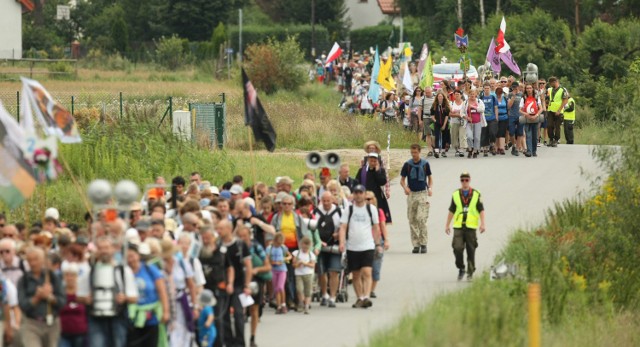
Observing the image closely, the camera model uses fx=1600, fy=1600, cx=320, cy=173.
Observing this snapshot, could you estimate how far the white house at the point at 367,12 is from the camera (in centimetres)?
11077

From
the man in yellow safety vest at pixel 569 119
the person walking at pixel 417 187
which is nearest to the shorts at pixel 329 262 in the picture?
the person walking at pixel 417 187

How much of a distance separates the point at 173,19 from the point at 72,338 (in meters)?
83.3

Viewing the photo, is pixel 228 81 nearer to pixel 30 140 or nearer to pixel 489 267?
pixel 489 267

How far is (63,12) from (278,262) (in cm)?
7909

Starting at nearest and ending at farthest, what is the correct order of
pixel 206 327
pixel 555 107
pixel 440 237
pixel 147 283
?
1. pixel 147 283
2. pixel 206 327
3. pixel 440 237
4. pixel 555 107

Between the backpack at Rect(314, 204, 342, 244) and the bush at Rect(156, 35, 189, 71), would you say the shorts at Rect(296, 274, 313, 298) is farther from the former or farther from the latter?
the bush at Rect(156, 35, 189, 71)

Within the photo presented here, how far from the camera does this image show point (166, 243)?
15.6 m

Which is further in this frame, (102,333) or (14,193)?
(14,193)

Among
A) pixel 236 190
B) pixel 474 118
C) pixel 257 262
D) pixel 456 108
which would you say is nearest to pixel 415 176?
pixel 236 190

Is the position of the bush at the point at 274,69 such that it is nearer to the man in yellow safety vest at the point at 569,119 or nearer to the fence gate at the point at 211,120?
the fence gate at the point at 211,120

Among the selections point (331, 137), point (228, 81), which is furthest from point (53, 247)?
point (228, 81)

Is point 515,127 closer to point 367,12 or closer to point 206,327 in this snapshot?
point 206,327

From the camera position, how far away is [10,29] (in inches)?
2881

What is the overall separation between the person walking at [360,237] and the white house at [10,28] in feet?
175
